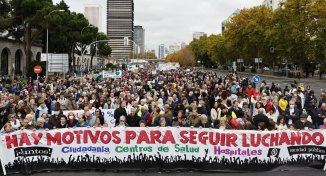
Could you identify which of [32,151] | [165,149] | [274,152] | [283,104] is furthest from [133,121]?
[283,104]

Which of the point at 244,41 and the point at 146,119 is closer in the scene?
the point at 146,119

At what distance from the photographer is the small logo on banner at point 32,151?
35.9 ft

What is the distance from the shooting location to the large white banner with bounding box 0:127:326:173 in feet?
36.2

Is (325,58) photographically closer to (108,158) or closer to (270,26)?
(270,26)

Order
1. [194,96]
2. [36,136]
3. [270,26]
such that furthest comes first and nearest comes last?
1. [270,26]
2. [194,96]
3. [36,136]

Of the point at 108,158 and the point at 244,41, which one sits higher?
the point at 244,41

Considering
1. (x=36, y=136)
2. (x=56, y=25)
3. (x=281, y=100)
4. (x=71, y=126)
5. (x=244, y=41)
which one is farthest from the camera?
(x=244, y=41)

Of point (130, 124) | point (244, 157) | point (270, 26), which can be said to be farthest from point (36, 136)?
point (270, 26)

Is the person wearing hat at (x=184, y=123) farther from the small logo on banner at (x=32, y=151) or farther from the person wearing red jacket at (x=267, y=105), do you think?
the person wearing red jacket at (x=267, y=105)

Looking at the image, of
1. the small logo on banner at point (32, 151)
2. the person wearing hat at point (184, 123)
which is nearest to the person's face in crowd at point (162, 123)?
the person wearing hat at point (184, 123)

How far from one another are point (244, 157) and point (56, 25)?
155 ft

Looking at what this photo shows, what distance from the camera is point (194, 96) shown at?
1970 centimetres

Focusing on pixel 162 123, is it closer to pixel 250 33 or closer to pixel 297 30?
pixel 297 30

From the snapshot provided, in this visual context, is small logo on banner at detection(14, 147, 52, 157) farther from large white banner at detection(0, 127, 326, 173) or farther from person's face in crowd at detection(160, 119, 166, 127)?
person's face in crowd at detection(160, 119, 166, 127)
